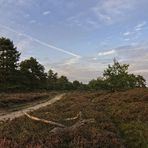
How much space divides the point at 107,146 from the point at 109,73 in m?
75.6

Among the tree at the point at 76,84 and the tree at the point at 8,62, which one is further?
the tree at the point at 76,84

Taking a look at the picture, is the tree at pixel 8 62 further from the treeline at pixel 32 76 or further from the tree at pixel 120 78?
the tree at pixel 120 78

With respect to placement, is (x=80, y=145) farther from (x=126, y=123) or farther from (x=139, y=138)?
(x=126, y=123)

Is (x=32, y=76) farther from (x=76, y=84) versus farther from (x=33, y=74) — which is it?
(x=76, y=84)

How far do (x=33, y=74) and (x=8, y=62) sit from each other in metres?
10.1

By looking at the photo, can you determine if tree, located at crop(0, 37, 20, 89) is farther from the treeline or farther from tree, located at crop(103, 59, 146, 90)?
tree, located at crop(103, 59, 146, 90)

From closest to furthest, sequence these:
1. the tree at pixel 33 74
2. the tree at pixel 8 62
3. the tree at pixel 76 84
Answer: the tree at pixel 8 62 → the tree at pixel 33 74 → the tree at pixel 76 84

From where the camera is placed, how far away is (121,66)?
291 feet

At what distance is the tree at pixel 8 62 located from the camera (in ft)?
243

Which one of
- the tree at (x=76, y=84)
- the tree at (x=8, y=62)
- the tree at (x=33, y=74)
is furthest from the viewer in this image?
the tree at (x=76, y=84)

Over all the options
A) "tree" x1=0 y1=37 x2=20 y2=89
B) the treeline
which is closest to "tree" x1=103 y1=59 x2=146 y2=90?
the treeline

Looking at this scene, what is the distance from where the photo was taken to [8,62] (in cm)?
7462

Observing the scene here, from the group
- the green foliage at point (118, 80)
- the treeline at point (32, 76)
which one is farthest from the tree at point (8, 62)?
the green foliage at point (118, 80)

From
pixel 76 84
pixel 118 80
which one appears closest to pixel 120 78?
pixel 118 80
